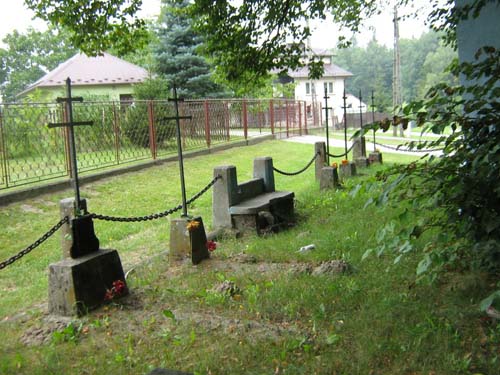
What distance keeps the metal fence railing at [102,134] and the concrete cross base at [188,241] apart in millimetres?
4825

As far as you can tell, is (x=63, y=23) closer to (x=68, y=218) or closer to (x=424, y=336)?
(x=68, y=218)

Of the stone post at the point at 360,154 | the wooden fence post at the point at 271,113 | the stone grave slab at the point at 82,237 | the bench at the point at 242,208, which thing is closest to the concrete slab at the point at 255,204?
the bench at the point at 242,208

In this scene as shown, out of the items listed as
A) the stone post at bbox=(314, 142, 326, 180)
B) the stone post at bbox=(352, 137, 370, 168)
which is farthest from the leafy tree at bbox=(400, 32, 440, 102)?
the stone post at bbox=(314, 142, 326, 180)

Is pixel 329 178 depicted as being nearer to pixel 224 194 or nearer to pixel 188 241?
pixel 224 194

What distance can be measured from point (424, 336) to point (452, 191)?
1.07 m

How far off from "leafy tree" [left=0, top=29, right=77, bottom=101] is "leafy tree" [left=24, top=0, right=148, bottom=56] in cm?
4846

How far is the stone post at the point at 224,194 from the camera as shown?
24.7 ft

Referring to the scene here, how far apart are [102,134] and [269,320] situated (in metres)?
10.4

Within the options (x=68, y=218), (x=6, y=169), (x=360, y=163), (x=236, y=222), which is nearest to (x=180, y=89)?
(x=360, y=163)

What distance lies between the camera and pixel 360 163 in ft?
47.5

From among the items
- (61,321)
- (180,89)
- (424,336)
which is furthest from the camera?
(180,89)

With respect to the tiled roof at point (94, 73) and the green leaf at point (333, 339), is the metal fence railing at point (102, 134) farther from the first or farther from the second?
the tiled roof at point (94, 73)

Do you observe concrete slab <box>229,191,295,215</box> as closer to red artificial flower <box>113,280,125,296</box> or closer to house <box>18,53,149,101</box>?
red artificial flower <box>113,280,125,296</box>

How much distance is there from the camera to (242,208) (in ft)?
24.5
